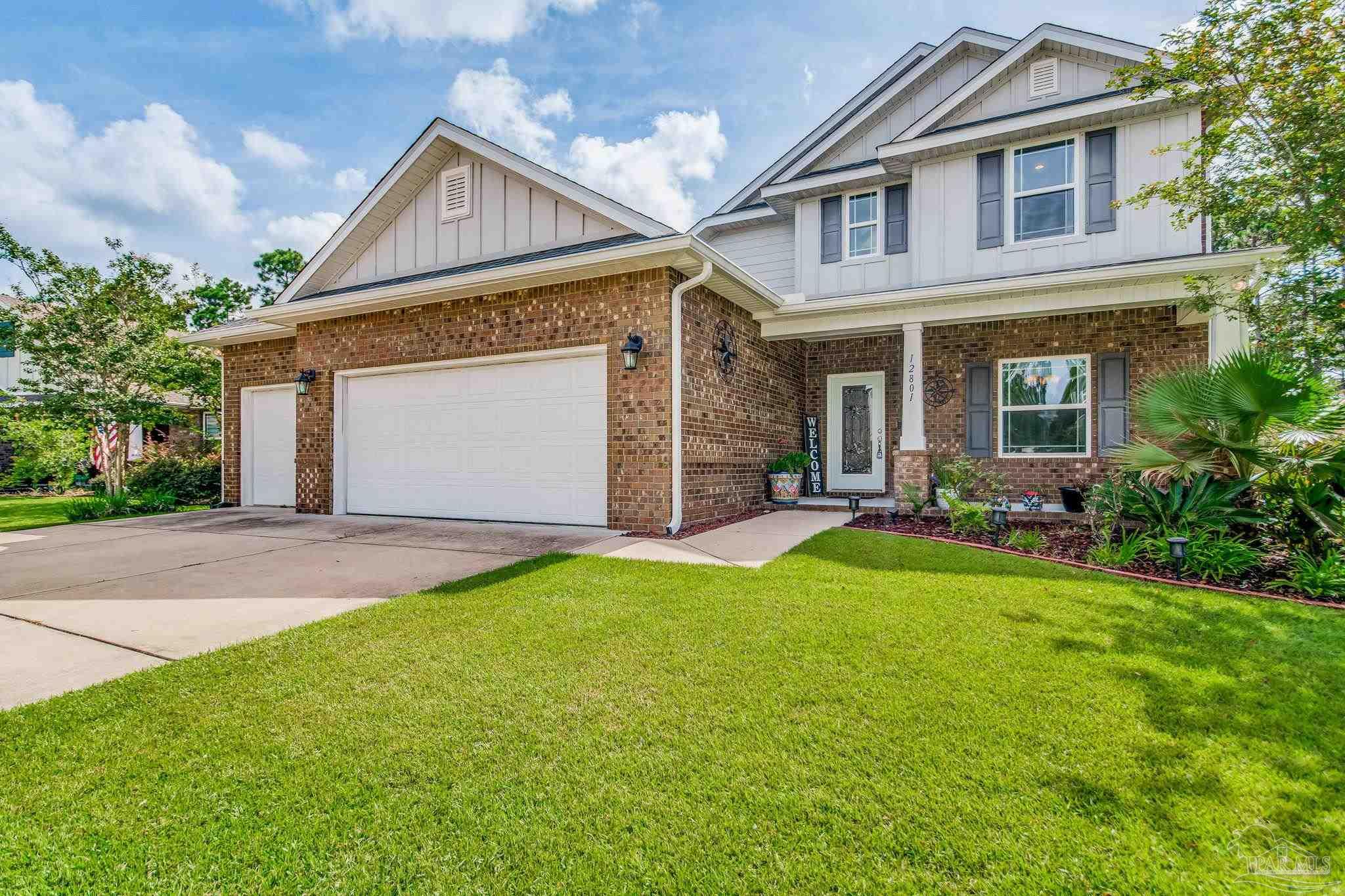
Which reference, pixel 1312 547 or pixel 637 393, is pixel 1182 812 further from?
pixel 637 393

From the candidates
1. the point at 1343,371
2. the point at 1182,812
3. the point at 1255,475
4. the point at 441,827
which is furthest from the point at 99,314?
the point at 1343,371

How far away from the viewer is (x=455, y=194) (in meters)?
8.74

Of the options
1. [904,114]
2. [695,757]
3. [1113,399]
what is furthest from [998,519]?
[904,114]

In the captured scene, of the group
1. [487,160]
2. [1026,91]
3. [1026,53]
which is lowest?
[487,160]

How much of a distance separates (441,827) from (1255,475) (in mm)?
7043

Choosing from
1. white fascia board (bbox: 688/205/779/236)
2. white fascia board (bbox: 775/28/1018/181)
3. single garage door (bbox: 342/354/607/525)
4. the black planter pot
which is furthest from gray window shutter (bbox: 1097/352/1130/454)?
single garage door (bbox: 342/354/607/525)

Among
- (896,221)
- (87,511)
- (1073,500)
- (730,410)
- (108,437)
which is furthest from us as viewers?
(108,437)

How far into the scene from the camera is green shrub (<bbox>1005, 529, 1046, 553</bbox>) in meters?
6.02

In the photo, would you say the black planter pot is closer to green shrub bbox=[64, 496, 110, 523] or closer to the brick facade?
the brick facade

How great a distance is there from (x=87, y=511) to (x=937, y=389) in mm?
13795

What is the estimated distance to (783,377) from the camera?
10.2m

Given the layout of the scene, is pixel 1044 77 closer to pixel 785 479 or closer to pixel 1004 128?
pixel 1004 128

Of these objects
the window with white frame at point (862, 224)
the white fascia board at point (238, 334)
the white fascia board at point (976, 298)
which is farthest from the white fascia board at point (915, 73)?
the white fascia board at point (238, 334)

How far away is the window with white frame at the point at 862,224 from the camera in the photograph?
32.7ft
